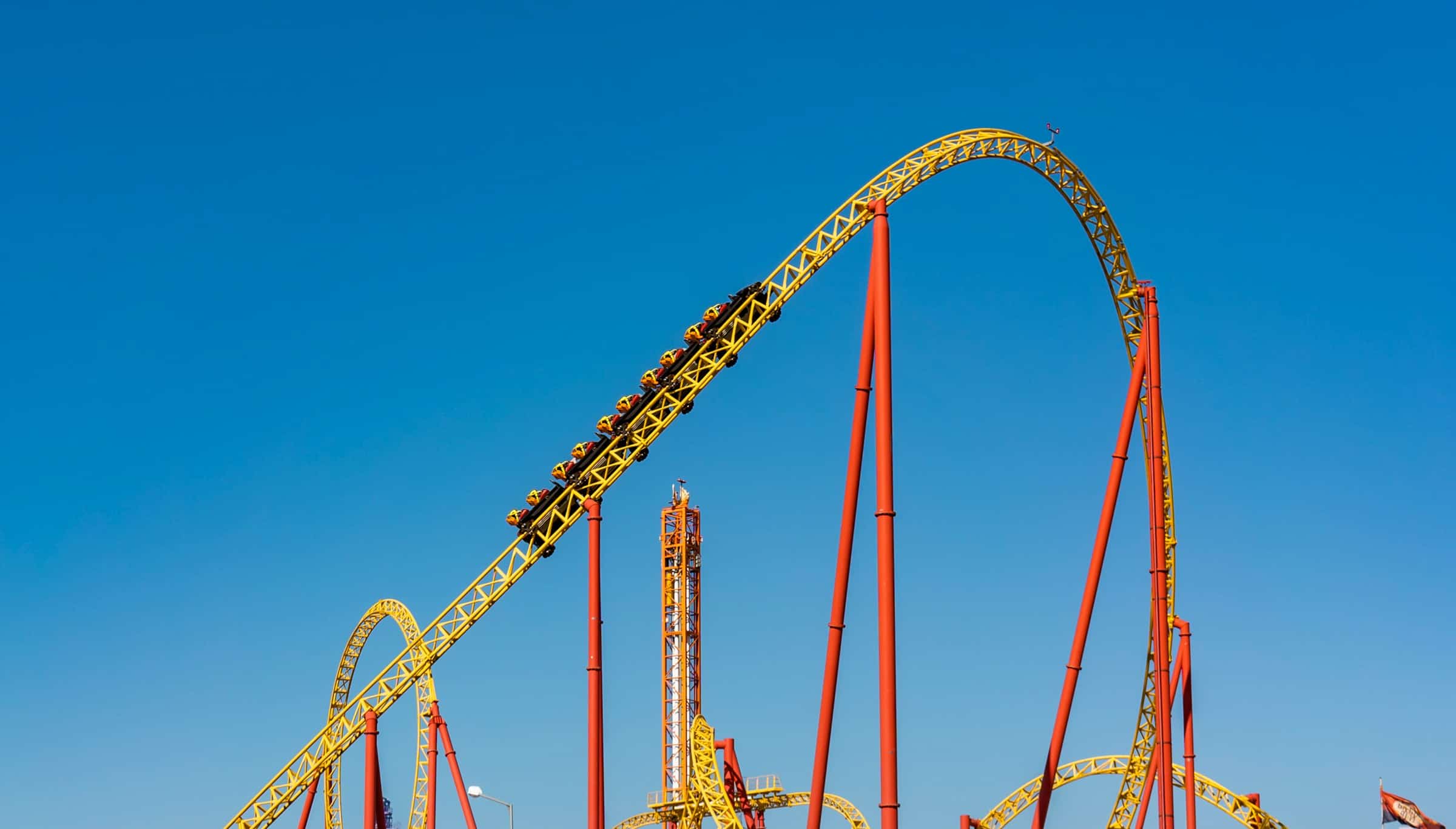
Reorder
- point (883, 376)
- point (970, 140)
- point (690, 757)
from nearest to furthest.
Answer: point (883, 376) → point (970, 140) → point (690, 757)

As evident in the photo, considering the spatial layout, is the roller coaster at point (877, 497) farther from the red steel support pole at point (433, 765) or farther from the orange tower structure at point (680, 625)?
the orange tower structure at point (680, 625)

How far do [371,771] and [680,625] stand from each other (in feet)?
93.5

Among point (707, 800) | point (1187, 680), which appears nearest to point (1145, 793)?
point (1187, 680)

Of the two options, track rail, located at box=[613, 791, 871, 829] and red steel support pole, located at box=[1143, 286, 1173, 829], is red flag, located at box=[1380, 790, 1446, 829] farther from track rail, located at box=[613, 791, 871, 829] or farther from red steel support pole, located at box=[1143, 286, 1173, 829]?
track rail, located at box=[613, 791, 871, 829]

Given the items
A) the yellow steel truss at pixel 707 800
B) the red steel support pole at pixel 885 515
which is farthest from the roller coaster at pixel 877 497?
the yellow steel truss at pixel 707 800

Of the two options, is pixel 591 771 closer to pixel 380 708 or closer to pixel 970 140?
pixel 380 708

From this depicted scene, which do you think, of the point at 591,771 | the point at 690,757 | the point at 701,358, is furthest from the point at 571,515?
the point at 690,757

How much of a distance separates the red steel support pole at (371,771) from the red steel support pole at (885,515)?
45.4ft

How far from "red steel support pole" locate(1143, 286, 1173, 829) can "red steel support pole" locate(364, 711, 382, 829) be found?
633 inches

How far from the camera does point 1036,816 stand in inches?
1300

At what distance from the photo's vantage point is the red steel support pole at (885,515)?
25.6 m

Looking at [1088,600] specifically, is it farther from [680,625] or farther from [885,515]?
[680,625]

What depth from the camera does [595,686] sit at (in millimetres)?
30859

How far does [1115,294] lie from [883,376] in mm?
9800
